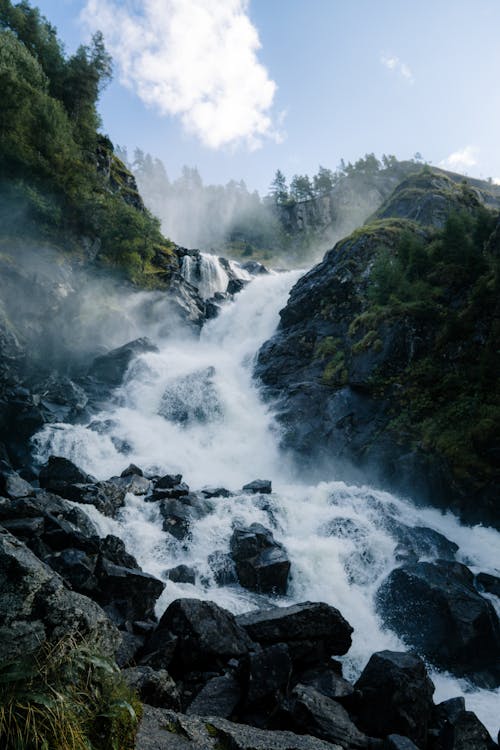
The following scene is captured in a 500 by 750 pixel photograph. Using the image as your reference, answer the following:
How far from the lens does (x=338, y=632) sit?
30.8ft

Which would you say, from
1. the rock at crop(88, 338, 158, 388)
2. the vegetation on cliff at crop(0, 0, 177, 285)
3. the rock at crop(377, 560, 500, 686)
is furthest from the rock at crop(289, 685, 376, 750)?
the vegetation on cliff at crop(0, 0, 177, 285)

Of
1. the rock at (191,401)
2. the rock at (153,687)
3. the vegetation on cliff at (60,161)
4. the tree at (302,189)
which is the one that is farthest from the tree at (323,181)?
the rock at (153,687)

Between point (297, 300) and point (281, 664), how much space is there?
30128 mm

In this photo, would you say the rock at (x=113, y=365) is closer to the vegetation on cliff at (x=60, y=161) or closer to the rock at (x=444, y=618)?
the vegetation on cliff at (x=60, y=161)

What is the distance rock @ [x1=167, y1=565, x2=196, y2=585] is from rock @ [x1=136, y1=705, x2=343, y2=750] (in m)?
7.88

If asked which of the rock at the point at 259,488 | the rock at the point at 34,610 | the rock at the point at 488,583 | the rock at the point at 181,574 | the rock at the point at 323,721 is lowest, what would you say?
the rock at the point at 34,610

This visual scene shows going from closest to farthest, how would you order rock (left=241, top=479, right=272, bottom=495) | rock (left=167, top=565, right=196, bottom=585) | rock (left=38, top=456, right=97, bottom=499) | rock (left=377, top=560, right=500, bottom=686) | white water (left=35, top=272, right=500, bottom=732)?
rock (left=377, top=560, right=500, bottom=686) < rock (left=167, top=565, right=196, bottom=585) < white water (left=35, top=272, right=500, bottom=732) < rock (left=38, top=456, right=97, bottom=499) < rock (left=241, top=479, right=272, bottom=495)

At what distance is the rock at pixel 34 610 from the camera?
429 cm

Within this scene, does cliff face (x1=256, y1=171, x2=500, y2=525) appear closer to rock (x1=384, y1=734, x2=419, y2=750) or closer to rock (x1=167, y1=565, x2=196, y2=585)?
rock (x1=167, y1=565, x2=196, y2=585)

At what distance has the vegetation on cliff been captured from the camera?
2966cm

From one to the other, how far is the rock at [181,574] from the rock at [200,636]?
3947 millimetres

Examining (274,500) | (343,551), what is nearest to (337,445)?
(274,500)

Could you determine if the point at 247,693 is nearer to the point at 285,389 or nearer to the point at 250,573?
the point at 250,573

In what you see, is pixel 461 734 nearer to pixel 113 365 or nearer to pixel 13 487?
pixel 13 487
